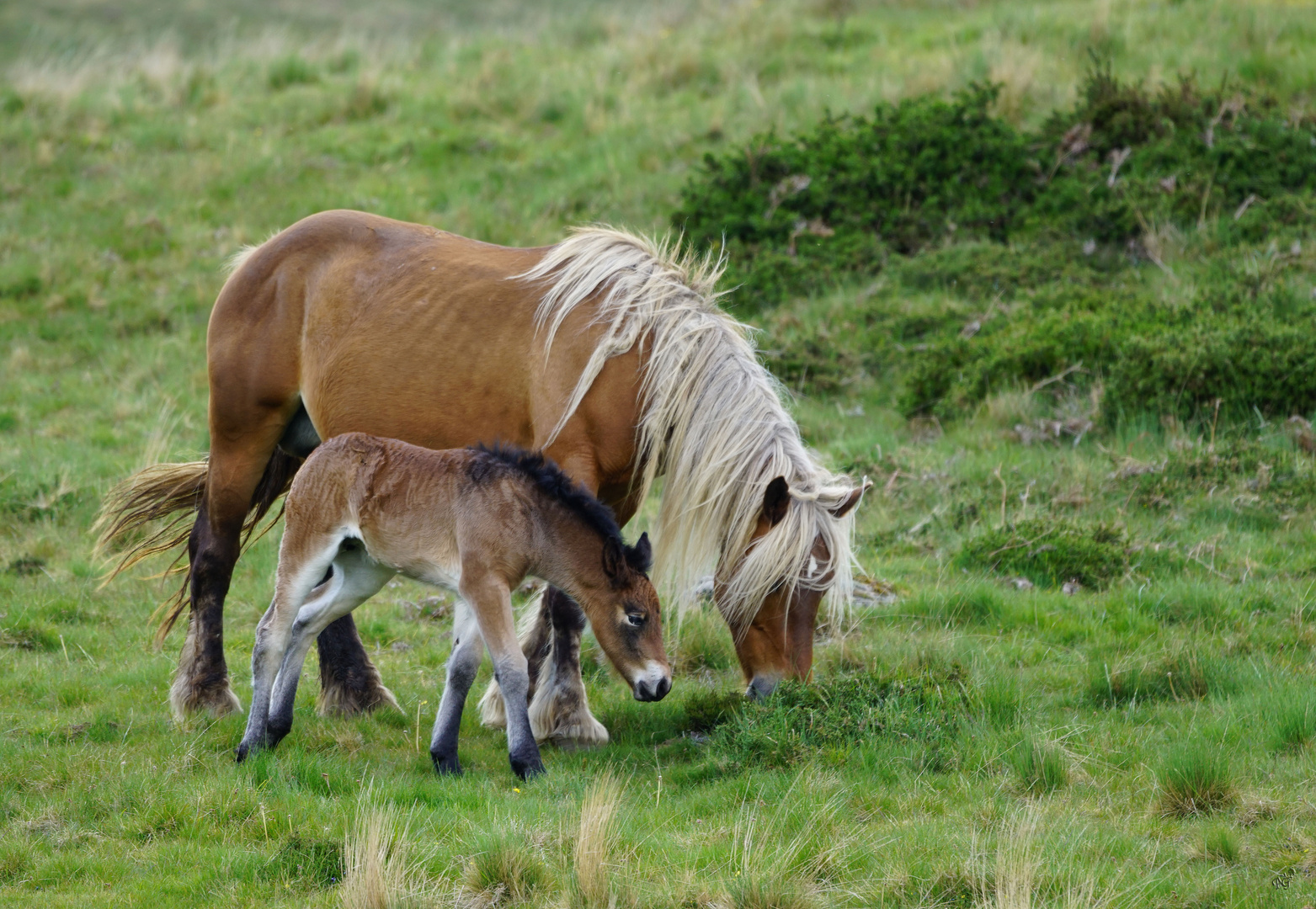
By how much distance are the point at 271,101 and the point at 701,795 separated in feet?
44.5

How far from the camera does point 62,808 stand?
181 inches

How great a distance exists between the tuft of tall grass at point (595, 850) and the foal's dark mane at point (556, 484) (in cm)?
103

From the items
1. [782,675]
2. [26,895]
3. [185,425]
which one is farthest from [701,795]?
[185,425]

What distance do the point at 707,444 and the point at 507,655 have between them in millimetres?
1249

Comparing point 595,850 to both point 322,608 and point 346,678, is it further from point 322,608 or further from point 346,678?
point 346,678

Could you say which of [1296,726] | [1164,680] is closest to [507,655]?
[1164,680]

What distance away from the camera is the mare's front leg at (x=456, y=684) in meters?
4.90

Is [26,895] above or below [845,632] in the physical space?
above

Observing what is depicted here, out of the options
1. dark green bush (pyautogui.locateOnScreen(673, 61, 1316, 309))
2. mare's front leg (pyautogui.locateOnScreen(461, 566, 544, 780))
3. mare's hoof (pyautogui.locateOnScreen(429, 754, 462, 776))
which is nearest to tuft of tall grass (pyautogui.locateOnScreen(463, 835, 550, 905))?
mare's front leg (pyautogui.locateOnScreen(461, 566, 544, 780))

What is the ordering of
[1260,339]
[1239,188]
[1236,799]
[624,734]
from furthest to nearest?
[1239,188]
[1260,339]
[624,734]
[1236,799]

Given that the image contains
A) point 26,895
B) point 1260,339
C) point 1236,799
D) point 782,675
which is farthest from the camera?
point 1260,339

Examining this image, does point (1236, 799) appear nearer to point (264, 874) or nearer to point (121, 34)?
point (264, 874)

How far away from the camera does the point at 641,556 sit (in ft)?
15.8

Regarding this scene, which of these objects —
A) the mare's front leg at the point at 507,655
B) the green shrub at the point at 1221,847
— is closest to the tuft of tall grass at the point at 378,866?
the mare's front leg at the point at 507,655
